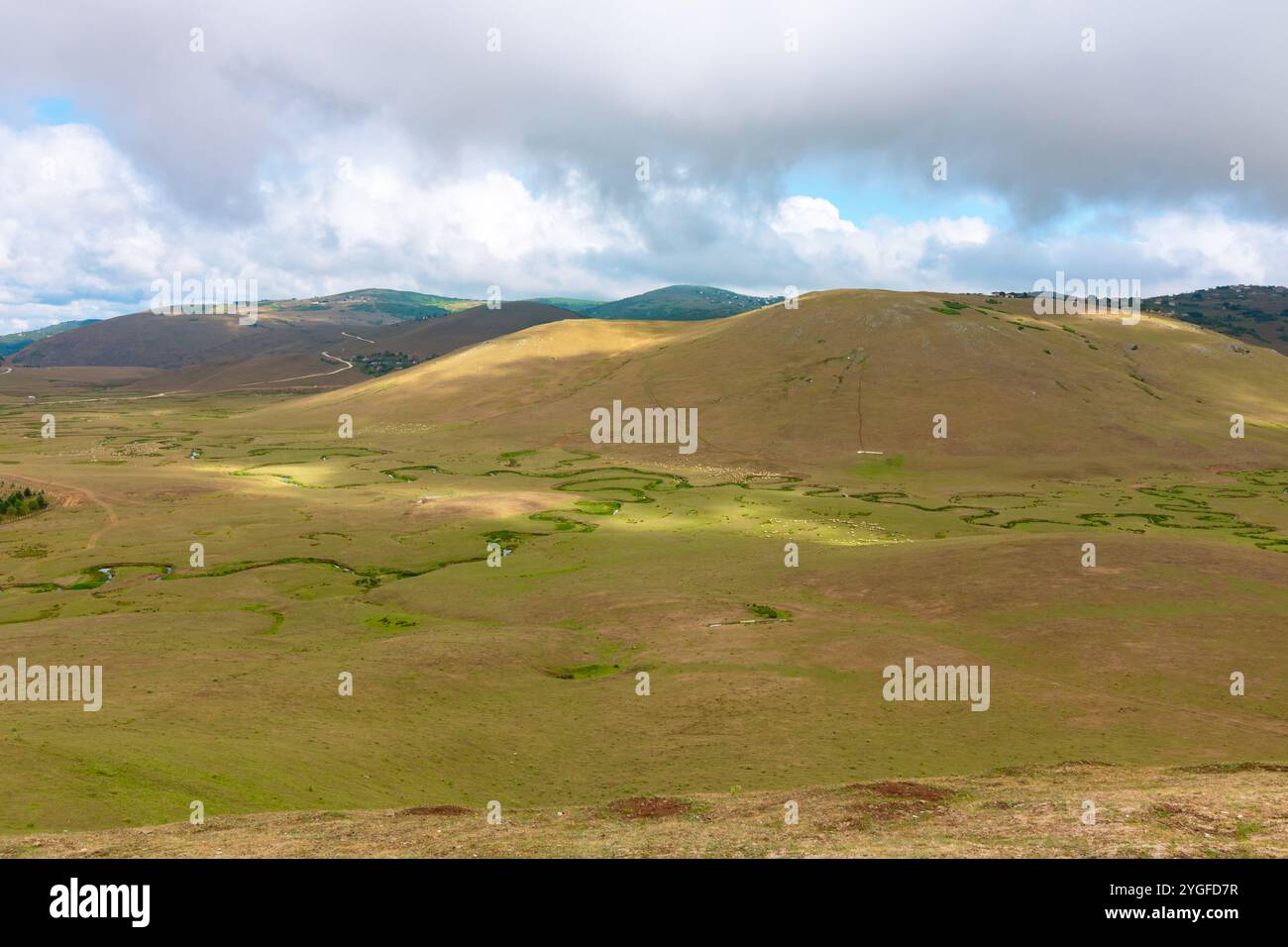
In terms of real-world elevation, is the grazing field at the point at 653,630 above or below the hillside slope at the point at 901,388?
below

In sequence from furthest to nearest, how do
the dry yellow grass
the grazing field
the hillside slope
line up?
1. the hillside slope
2. the grazing field
3. the dry yellow grass

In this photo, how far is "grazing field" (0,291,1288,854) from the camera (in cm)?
2520

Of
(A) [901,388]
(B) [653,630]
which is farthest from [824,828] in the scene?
(A) [901,388]

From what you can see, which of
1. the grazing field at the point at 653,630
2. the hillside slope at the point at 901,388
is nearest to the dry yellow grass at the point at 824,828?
the grazing field at the point at 653,630

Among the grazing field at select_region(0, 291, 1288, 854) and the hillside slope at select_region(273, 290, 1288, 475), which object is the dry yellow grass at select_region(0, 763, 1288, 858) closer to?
the grazing field at select_region(0, 291, 1288, 854)

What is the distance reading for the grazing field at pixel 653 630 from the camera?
2520 centimetres

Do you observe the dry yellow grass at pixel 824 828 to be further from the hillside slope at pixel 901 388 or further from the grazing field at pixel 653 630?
the hillside slope at pixel 901 388

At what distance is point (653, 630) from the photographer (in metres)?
46.4

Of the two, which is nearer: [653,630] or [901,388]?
[653,630]

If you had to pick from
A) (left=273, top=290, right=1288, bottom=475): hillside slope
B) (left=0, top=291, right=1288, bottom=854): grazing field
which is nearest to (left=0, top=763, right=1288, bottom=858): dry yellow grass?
(left=0, top=291, right=1288, bottom=854): grazing field

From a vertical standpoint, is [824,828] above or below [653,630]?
above

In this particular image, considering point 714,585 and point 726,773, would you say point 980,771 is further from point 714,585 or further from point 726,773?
point 714,585

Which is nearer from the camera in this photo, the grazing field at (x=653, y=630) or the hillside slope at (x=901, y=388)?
the grazing field at (x=653, y=630)

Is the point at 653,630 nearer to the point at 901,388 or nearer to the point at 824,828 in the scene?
the point at 824,828
